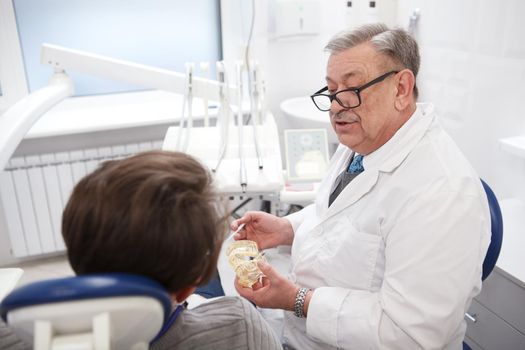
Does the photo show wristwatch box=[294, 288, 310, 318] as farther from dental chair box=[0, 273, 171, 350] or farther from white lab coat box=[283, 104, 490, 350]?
dental chair box=[0, 273, 171, 350]

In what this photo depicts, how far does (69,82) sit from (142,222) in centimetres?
123

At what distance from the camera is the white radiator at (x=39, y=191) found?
2.26 metres

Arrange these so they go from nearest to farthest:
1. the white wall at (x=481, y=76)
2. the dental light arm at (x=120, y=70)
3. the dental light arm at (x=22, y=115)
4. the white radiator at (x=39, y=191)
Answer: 1. the dental light arm at (x=22, y=115)
2. the dental light arm at (x=120, y=70)
3. the white wall at (x=481, y=76)
4. the white radiator at (x=39, y=191)

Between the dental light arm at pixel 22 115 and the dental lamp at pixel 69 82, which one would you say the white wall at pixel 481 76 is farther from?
the dental light arm at pixel 22 115

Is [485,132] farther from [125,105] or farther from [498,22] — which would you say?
[125,105]

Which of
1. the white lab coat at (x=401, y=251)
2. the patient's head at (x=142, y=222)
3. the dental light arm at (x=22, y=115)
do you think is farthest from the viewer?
the dental light arm at (x=22, y=115)

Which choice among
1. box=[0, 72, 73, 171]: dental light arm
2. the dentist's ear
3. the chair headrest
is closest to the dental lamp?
box=[0, 72, 73, 171]: dental light arm

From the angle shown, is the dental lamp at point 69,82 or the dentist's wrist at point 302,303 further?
the dental lamp at point 69,82

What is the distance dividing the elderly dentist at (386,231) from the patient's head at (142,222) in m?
0.50

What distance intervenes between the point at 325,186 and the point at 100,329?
0.95 metres

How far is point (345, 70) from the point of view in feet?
3.51

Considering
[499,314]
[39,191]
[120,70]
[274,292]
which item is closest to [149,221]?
[274,292]

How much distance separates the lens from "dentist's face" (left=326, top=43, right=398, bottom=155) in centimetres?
105

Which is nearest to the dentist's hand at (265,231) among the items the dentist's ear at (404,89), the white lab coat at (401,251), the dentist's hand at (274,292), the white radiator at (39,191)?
the white lab coat at (401,251)
